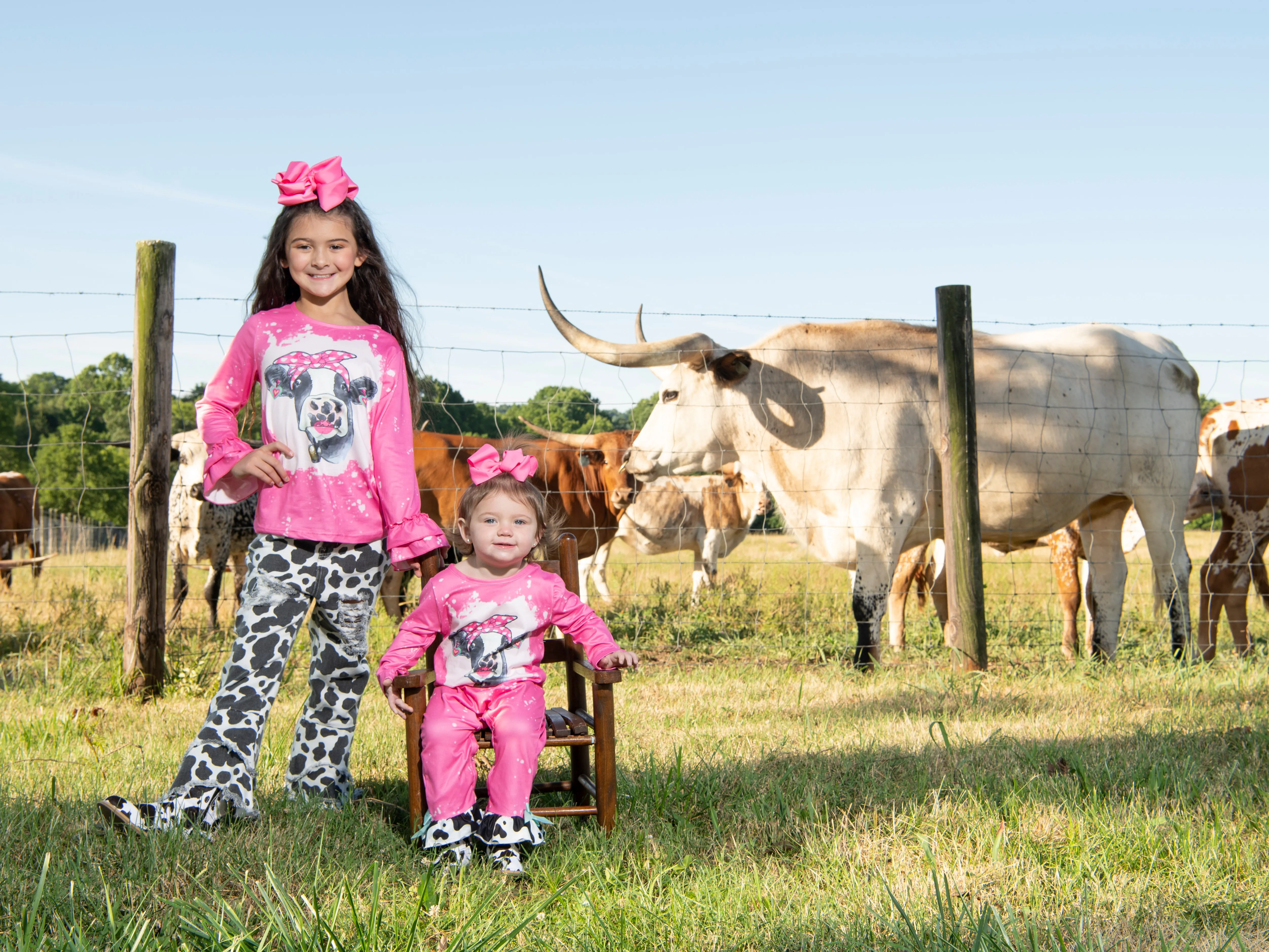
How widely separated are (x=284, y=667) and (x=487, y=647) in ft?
1.93

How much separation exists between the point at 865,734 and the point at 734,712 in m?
0.70

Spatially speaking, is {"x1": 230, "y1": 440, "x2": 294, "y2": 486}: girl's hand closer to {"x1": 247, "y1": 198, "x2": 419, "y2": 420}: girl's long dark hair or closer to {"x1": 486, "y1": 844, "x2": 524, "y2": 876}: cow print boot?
{"x1": 247, "y1": 198, "x2": 419, "y2": 420}: girl's long dark hair

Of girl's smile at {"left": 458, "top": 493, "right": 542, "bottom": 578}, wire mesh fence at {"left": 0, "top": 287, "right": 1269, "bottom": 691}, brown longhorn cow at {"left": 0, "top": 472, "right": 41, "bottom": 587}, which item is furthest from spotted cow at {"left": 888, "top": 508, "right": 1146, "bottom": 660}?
brown longhorn cow at {"left": 0, "top": 472, "right": 41, "bottom": 587}

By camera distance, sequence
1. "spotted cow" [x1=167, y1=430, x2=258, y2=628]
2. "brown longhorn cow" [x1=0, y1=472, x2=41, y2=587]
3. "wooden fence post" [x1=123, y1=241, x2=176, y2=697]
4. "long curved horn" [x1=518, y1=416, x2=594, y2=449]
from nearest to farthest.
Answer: "wooden fence post" [x1=123, y1=241, x2=176, y2=697], "long curved horn" [x1=518, y1=416, x2=594, y2=449], "spotted cow" [x1=167, y1=430, x2=258, y2=628], "brown longhorn cow" [x1=0, y1=472, x2=41, y2=587]

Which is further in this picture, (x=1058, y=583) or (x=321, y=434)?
(x=1058, y=583)

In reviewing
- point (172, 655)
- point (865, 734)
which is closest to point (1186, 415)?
point (865, 734)

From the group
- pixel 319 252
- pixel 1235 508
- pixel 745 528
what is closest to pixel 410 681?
pixel 319 252

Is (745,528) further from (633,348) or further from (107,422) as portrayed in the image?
(107,422)

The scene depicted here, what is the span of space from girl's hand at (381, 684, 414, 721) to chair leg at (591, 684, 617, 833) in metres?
0.46

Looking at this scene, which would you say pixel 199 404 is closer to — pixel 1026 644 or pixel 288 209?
pixel 288 209

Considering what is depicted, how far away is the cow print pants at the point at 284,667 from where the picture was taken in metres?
2.64

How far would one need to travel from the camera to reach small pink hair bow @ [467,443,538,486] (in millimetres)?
2699

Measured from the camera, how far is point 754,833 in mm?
2703

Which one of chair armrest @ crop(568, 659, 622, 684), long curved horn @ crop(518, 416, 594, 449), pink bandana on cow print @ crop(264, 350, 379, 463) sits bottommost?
chair armrest @ crop(568, 659, 622, 684)
